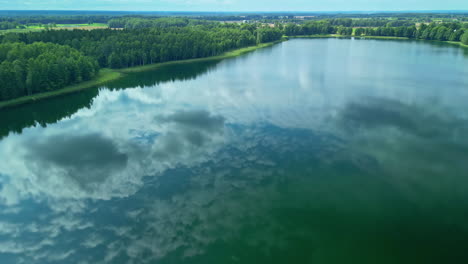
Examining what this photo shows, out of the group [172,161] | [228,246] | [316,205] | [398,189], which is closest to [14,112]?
[172,161]

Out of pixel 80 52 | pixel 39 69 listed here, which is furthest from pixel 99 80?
pixel 39 69

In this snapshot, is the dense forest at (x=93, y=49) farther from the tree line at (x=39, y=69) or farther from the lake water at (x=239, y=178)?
the lake water at (x=239, y=178)

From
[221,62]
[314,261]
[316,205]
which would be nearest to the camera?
[314,261]

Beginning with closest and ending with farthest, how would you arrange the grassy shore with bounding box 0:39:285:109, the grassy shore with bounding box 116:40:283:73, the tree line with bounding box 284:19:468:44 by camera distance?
the grassy shore with bounding box 0:39:285:109, the grassy shore with bounding box 116:40:283:73, the tree line with bounding box 284:19:468:44

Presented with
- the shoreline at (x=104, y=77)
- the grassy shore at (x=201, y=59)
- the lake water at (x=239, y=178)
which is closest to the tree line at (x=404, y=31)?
the shoreline at (x=104, y=77)

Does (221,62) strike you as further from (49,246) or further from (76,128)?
(49,246)

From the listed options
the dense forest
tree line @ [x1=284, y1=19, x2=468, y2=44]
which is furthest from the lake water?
tree line @ [x1=284, y1=19, x2=468, y2=44]

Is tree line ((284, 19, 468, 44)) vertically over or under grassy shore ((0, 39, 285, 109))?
over

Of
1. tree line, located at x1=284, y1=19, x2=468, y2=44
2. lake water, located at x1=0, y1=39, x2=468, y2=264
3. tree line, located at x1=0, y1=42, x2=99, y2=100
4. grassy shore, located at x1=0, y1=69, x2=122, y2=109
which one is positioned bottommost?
lake water, located at x1=0, y1=39, x2=468, y2=264

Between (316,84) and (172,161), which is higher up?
(316,84)

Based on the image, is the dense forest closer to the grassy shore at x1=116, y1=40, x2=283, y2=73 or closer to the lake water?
the grassy shore at x1=116, y1=40, x2=283, y2=73
